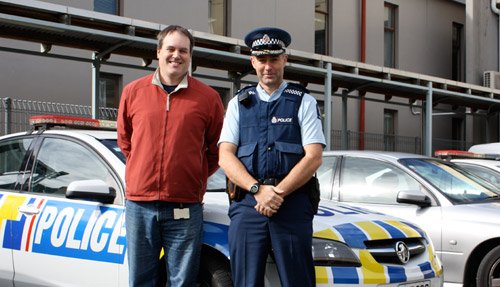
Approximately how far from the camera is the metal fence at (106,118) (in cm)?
955

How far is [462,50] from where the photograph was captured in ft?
82.7

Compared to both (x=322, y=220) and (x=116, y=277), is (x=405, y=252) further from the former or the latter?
(x=116, y=277)

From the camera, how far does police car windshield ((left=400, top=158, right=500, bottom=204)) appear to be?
239 inches

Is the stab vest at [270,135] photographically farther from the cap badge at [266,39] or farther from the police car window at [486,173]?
the police car window at [486,173]

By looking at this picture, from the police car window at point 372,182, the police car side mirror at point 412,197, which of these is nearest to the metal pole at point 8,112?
the police car window at point 372,182

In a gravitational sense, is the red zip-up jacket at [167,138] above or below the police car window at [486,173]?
above

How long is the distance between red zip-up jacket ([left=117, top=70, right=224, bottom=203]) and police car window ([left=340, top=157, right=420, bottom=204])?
2830mm

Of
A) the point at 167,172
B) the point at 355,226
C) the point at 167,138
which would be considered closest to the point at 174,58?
the point at 167,138

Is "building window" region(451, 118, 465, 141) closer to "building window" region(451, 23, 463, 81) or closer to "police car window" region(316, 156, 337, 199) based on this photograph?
"building window" region(451, 23, 463, 81)

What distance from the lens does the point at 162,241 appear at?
3.53 m

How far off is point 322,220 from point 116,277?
1.34 m

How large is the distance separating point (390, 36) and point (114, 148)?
19065mm

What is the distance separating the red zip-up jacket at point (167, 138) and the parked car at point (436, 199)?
2.74 m

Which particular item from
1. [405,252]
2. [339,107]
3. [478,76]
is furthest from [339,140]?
[405,252]
